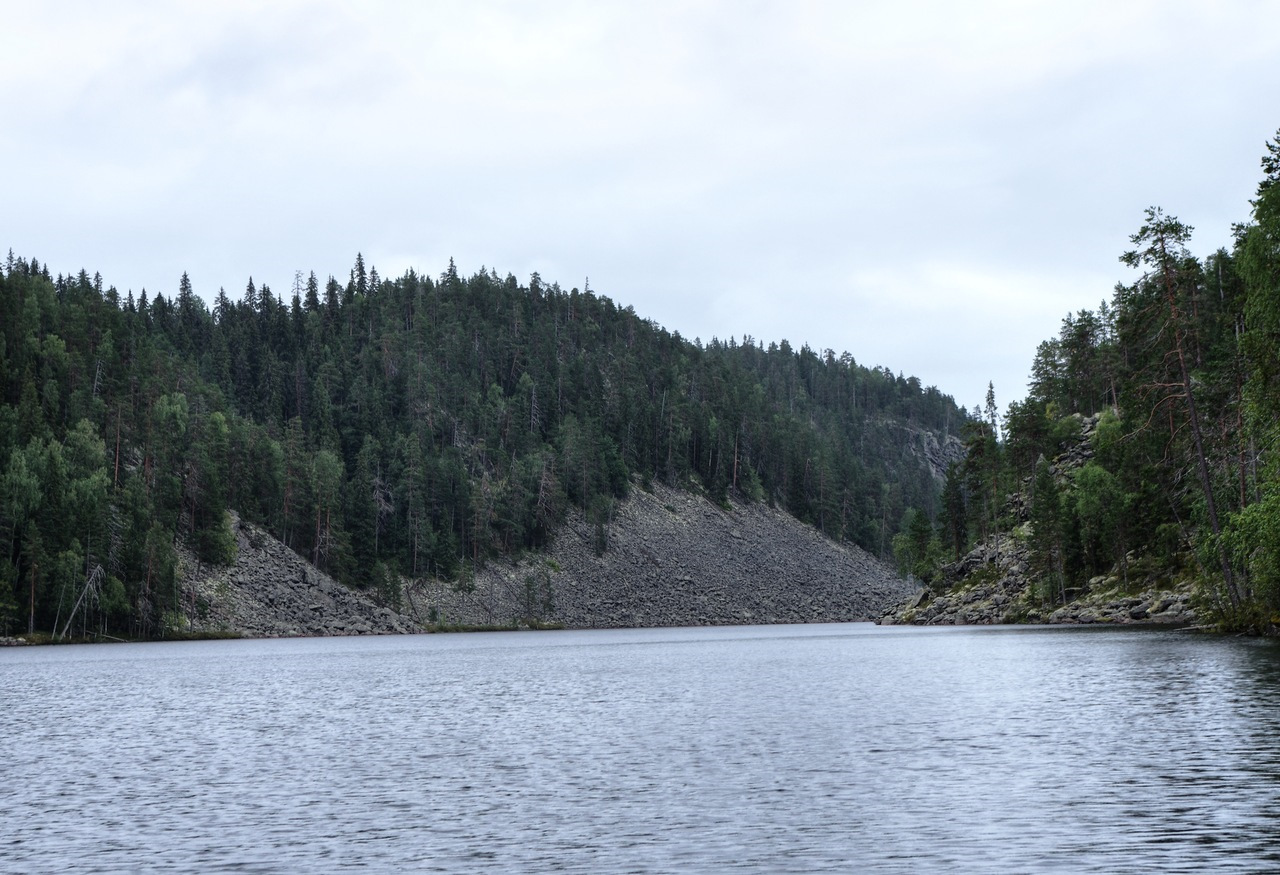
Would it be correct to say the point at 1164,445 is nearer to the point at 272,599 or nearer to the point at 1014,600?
the point at 1014,600

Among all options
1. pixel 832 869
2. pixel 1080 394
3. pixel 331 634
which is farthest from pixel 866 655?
pixel 331 634

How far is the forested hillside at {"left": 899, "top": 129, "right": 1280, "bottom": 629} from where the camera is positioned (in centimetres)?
5225

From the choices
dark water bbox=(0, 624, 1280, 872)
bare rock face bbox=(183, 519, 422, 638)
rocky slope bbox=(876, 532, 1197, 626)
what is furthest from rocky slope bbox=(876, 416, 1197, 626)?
bare rock face bbox=(183, 519, 422, 638)

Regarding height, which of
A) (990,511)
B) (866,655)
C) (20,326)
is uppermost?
(20,326)

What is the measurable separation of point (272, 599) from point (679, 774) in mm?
142389

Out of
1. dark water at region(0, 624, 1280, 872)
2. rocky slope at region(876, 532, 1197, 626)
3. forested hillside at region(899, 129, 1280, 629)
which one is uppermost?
forested hillside at region(899, 129, 1280, 629)

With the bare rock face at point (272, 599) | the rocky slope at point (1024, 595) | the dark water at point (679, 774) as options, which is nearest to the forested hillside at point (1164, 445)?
the rocky slope at point (1024, 595)

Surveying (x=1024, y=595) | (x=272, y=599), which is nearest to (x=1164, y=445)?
(x=1024, y=595)

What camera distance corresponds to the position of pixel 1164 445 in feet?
283

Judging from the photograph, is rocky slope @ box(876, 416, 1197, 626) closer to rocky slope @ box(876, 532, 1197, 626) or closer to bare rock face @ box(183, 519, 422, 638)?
rocky slope @ box(876, 532, 1197, 626)

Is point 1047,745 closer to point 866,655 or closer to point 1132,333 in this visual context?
point 1132,333

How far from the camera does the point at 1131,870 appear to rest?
672 inches

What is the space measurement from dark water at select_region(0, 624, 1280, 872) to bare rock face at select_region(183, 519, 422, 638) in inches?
3752

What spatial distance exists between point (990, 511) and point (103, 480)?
376ft
